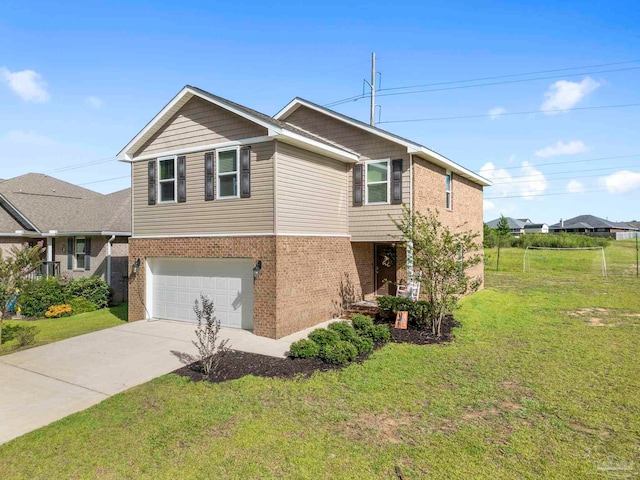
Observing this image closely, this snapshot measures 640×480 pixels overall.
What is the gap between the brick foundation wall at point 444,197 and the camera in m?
13.4

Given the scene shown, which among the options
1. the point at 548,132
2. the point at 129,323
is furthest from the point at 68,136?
the point at 548,132

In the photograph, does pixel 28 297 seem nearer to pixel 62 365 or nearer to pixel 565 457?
pixel 62 365

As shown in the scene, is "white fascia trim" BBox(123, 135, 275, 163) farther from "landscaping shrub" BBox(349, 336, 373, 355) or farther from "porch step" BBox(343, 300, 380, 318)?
"porch step" BBox(343, 300, 380, 318)

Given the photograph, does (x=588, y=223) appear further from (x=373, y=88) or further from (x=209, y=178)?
(x=209, y=178)

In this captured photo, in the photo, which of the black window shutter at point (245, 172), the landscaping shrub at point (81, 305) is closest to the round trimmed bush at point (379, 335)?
the black window shutter at point (245, 172)

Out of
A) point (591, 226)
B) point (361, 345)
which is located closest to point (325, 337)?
point (361, 345)

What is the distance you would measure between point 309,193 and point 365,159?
2866 millimetres

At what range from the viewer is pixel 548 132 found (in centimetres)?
2369

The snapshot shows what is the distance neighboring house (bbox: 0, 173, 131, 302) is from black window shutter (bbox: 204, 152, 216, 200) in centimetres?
773

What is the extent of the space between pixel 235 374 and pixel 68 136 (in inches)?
782

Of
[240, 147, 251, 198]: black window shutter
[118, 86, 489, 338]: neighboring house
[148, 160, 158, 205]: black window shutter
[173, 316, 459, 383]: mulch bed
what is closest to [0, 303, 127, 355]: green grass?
[118, 86, 489, 338]: neighboring house

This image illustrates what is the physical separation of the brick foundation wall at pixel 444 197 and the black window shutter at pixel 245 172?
5487 millimetres

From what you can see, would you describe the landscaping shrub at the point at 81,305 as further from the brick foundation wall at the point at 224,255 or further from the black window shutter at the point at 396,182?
the black window shutter at the point at 396,182

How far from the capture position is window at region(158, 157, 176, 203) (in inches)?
508
